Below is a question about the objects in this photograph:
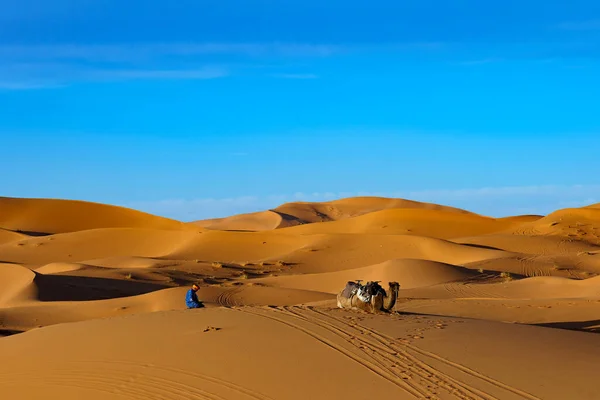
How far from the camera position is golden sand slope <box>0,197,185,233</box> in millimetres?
63844

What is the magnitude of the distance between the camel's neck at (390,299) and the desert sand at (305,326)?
400mm

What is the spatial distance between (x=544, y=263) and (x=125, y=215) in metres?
41.0

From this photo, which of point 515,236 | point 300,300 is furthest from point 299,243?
point 300,300

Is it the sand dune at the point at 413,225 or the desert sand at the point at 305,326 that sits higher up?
the sand dune at the point at 413,225

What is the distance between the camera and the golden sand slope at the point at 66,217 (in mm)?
63844

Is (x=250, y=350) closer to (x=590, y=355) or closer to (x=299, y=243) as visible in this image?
(x=590, y=355)

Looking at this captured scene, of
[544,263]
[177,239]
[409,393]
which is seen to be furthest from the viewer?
[177,239]

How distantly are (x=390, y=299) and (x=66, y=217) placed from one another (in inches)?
2204

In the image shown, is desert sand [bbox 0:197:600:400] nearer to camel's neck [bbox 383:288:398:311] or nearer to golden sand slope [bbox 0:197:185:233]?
camel's neck [bbox 383:288:398:311]

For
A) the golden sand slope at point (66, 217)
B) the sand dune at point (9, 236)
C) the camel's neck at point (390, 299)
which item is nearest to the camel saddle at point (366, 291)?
the camel's neck at point (390, 299)

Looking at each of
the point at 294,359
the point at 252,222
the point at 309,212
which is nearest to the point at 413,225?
the point at 252,222

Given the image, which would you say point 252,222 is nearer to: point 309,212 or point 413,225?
point 309,212

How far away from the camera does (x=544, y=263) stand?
33.7 m

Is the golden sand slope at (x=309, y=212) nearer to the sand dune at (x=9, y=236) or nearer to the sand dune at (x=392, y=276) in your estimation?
the sand dune at (x=9, y=236)
